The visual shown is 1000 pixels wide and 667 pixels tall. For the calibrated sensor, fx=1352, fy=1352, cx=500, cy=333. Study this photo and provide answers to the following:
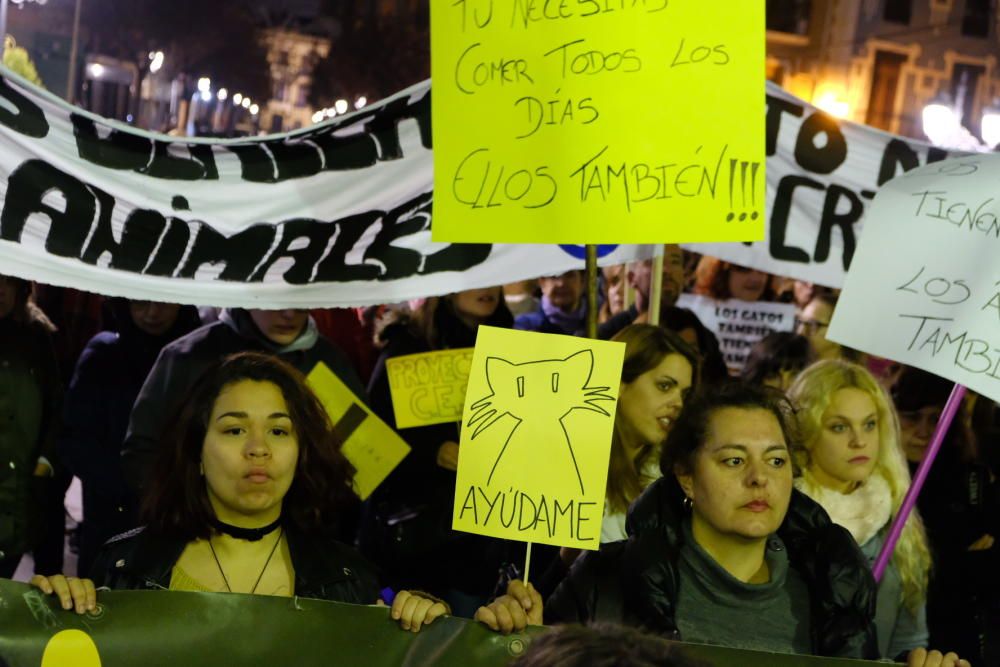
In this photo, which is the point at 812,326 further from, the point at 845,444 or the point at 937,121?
the point at 937,121

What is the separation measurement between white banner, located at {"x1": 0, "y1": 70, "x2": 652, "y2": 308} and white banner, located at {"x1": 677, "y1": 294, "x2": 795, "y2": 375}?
2625 millimetres

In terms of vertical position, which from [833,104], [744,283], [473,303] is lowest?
[473,303]

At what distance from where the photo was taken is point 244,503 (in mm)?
3053

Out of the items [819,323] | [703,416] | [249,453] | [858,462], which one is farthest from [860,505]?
[819,323]

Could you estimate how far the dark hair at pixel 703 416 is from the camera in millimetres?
3123

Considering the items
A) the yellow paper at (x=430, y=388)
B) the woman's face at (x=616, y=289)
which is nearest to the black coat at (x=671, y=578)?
the yellow paper at (x=430, y=388)

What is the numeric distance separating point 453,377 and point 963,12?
4144 cm

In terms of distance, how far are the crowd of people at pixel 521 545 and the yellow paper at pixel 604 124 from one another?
1.61ft

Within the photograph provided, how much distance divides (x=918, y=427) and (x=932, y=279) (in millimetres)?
1789

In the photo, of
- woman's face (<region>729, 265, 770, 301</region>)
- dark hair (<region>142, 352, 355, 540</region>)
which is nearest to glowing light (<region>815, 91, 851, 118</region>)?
woman's face (<region>729, 265, 770, 301</region>)

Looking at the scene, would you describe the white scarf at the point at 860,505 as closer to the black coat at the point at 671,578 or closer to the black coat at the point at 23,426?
the black coat at the point at 671,578

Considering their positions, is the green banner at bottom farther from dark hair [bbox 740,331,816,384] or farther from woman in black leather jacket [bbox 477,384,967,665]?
dark hair [bbox 740,331,816,384]

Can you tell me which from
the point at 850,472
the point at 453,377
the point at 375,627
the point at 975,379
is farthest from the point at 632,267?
the point at 375,627

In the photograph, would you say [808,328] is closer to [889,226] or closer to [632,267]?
[632,267]
